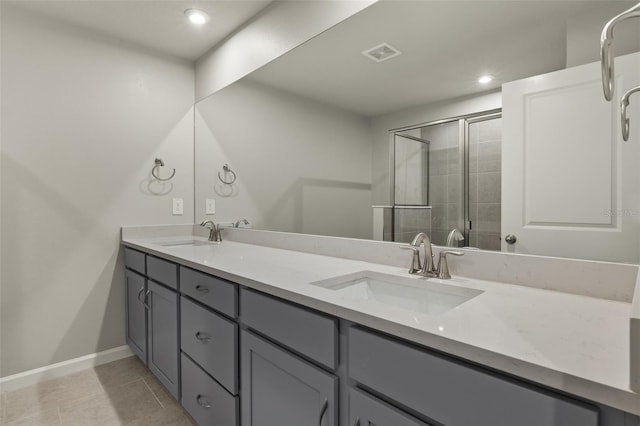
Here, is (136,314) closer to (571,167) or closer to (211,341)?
(211,341)

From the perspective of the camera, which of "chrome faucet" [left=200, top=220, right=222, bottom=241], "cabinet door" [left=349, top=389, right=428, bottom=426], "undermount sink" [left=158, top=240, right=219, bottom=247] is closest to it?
"cabinet door" [left=349, top=389, right=428, bottom=426]

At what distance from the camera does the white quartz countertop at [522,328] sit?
519 millimetres

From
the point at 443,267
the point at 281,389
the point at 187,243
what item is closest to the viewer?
the point at 281,389

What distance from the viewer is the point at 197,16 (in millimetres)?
2100

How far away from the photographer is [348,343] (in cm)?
84

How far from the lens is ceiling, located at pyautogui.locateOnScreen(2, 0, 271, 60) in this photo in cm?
200

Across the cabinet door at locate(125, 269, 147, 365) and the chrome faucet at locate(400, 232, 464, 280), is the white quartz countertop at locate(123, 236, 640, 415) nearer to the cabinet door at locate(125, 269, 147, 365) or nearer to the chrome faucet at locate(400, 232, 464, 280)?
the chrome faucet at locate(400, 232, 464, 280)

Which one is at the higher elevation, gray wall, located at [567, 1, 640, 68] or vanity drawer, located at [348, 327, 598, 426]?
gray wall, located at [567, 1, 640, 68]

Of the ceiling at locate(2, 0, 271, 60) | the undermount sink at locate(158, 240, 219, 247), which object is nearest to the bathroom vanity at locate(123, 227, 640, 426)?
the undermount sink at locate(158, 240, 219, 247)

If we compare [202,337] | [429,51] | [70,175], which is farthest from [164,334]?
[429,51]

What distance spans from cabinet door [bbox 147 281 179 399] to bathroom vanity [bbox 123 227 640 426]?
0.02m

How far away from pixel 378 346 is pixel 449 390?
17cm

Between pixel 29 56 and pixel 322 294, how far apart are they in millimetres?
2464

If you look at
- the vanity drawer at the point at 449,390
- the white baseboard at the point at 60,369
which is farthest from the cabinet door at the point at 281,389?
the white baseboard at the point at 60,369
